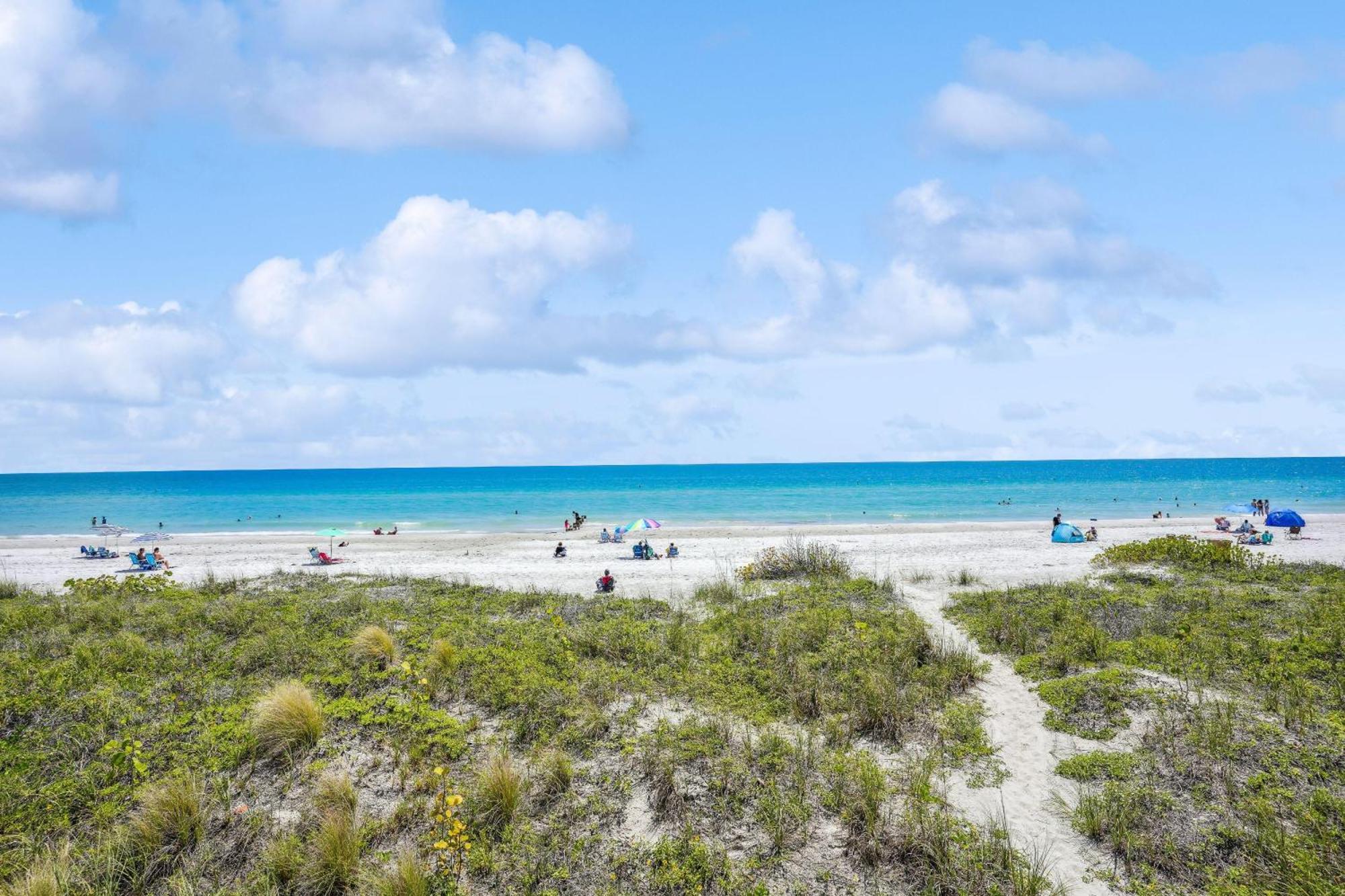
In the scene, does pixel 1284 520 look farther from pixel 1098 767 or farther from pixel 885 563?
pixel 1098 767

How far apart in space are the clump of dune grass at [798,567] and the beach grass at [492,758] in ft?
23.0

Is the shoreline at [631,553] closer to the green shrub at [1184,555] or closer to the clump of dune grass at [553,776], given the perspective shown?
the green shrub at [1184,555]

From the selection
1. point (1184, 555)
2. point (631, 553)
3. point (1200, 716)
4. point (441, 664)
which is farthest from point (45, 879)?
point (631, 553)

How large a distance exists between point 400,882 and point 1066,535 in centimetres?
3452

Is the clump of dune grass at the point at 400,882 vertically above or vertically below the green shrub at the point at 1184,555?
below

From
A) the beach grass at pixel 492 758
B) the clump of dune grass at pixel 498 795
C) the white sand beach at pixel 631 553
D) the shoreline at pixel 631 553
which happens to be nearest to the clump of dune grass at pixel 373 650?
the beach grass at pixel 492 758

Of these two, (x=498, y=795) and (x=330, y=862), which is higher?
(x=498, y=795)

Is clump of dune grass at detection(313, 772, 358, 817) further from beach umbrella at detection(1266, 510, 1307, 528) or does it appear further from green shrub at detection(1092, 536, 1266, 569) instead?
beach umbrella at detection(1266, 510, 1307, 528)

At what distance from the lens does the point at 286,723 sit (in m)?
9.84

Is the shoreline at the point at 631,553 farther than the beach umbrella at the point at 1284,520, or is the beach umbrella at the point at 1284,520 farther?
the beach umbrella at the point at 1284,520

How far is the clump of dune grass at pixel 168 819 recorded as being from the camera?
8.10 meters

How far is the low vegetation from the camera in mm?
7551

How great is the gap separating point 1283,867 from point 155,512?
325ft

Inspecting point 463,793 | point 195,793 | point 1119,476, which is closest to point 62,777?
point 195,793
